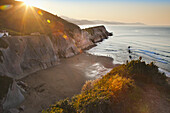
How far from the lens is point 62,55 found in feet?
96.3

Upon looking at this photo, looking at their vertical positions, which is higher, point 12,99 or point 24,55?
point 24,55

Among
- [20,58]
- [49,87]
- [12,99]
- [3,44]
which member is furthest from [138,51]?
[12,99]

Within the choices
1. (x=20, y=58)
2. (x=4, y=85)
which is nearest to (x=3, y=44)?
(x=20, y=58)

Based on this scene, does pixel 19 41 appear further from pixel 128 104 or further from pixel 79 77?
pixel 128 104

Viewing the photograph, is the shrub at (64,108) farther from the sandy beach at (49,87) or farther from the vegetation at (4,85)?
the vegetation at (4,85)

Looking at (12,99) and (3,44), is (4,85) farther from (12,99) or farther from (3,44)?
(3,44)

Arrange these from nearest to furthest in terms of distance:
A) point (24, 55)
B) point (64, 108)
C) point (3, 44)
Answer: point (64, 108)
point (3, 44)
point (24, 55)

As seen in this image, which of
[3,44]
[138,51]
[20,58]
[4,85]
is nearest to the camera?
[4,85]

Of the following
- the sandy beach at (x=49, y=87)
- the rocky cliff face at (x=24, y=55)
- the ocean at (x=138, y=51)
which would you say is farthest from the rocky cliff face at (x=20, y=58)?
the ocean at (x=138, y=51)

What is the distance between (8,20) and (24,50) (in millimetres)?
29055

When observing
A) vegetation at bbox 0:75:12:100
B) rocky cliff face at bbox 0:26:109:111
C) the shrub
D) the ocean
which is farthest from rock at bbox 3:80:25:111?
the ocean

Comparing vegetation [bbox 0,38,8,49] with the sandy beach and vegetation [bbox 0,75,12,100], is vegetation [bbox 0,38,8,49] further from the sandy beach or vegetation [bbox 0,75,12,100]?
vegetation [bbox 0,75,12,100]

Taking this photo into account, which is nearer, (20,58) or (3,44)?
(3,44)

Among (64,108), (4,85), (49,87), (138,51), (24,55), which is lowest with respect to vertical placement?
(49,87)
